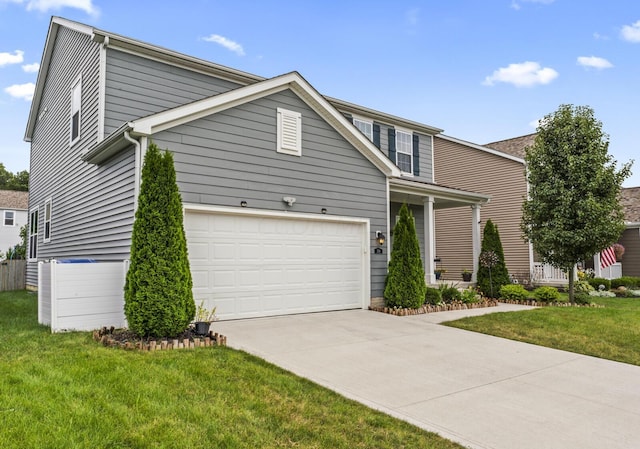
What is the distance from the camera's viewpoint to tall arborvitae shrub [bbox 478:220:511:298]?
1324 centimetres

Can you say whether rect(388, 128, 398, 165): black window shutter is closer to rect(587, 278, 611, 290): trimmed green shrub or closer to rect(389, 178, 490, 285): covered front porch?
rect(389, 178, 490, 285): covered front porch

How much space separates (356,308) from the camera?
10164 mm

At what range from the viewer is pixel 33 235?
1577 centimetres

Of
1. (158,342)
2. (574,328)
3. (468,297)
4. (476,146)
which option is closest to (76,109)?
(158,342)

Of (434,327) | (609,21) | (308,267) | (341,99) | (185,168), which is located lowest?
(434,327)

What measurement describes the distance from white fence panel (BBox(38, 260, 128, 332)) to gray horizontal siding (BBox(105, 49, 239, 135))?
373 centimetres

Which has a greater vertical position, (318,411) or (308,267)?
(308,267)

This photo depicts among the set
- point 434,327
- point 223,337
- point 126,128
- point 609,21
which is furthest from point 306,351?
point 609,21

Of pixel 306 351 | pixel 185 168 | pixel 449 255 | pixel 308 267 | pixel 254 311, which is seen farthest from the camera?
pixel 449 255

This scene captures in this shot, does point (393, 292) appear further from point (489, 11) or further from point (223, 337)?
point (489, 11)

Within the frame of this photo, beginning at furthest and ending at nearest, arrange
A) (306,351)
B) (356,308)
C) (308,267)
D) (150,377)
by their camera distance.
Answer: (356,308) < (308,267) < (306,351) < (150,377)

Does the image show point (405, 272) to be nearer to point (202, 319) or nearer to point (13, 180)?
point (202, 319)

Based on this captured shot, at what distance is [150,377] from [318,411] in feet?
5.93

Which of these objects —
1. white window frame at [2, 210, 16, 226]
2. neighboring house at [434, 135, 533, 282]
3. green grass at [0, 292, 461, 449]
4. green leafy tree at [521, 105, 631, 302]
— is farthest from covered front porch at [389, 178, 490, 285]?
white window frame at [2, 210, 16, 226]
